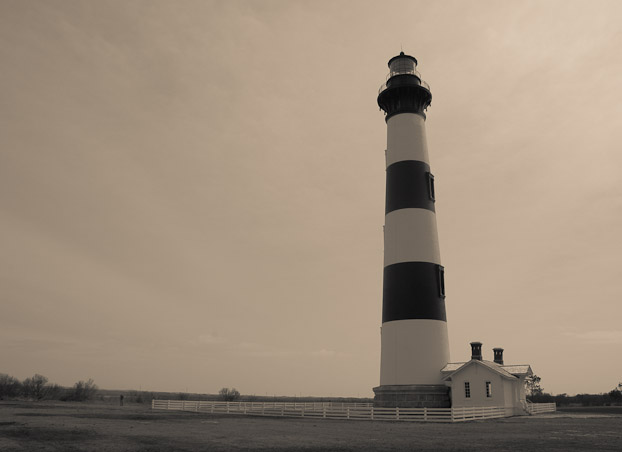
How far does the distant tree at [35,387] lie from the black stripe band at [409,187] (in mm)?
50191

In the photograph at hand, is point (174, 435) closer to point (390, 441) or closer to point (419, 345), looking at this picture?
point (390, 441)

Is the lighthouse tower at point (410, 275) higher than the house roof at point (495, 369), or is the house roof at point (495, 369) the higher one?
the lighthouse tower at point (410, 275)

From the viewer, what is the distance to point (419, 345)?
104 ft

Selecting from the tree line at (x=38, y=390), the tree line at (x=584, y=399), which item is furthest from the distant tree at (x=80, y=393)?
the tree line at (x=584, y=399)

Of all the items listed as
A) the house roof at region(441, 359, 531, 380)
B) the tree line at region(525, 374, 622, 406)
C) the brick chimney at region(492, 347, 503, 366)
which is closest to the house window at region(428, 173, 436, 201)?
the house roof at region(441, 359, 531, 380)

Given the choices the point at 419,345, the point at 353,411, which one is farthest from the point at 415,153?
the point at 353,411

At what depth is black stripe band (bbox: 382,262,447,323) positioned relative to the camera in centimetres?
3222

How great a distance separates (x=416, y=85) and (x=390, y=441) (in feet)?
89.3

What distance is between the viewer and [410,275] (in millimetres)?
32719

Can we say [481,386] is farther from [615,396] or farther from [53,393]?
[53,393]

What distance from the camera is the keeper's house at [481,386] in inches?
1283

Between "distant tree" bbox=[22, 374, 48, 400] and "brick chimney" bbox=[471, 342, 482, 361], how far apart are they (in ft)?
168

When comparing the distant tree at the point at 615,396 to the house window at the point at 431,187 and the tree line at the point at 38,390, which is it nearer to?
the house window at the point at 431,187

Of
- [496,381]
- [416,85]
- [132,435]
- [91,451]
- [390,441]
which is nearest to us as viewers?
[91,451]
